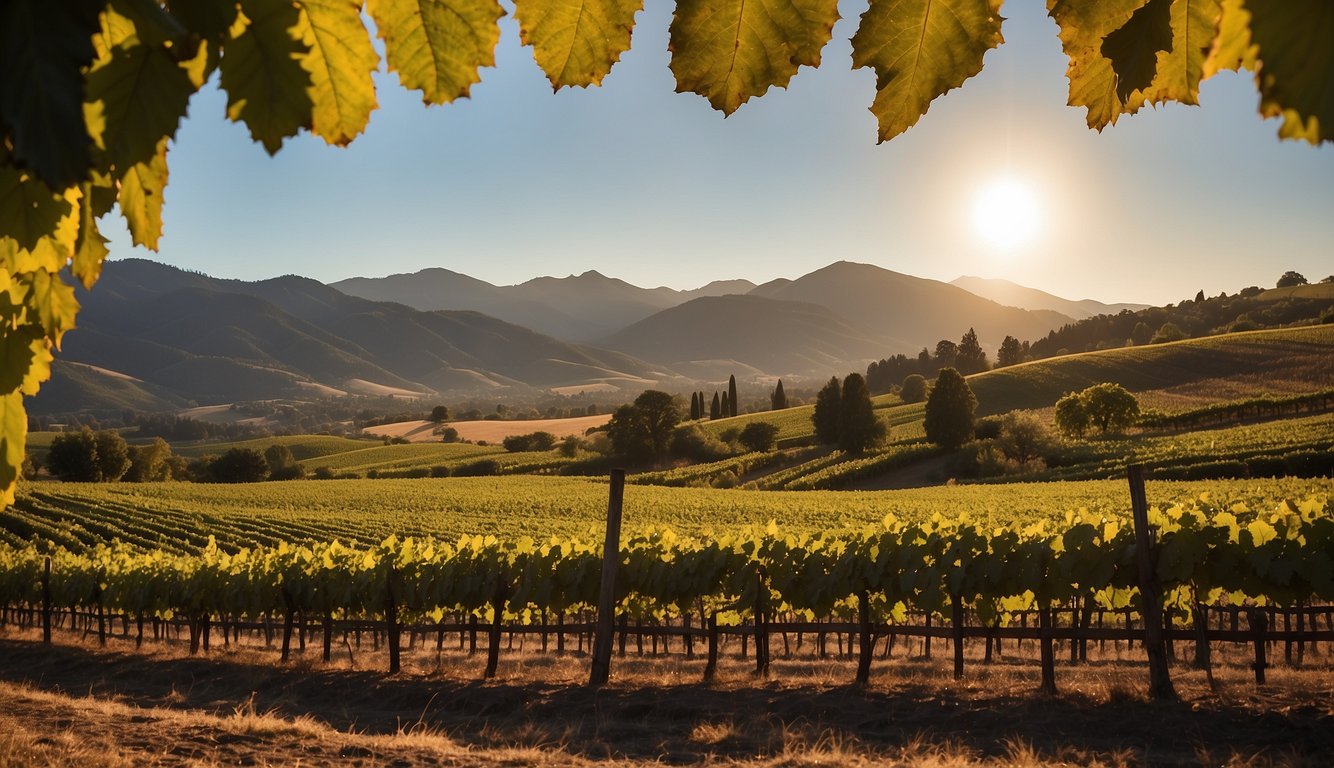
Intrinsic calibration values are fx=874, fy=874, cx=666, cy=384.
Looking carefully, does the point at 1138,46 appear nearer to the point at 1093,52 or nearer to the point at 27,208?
the point at 1093,52

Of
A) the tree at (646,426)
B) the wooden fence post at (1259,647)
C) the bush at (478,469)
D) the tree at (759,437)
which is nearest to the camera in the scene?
the wooden fence post at (1259,647)

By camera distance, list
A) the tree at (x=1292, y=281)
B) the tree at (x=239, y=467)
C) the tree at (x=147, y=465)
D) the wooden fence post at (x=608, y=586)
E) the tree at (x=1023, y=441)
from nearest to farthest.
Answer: the wooden fence post at (x=608, y=586) < the tree at (x=1023, y=441) < the tree at (x=147, y=465) < the tree at (x=239, y=467) < the tree at (x=1292, y=281)

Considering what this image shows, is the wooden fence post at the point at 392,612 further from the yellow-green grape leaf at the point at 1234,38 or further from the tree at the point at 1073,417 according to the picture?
the tree at the point at 1073,417

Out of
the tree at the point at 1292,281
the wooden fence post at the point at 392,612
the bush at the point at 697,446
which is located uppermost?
the tree at the point at 1292,281

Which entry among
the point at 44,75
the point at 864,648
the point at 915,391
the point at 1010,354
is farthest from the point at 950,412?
the point at 44,75

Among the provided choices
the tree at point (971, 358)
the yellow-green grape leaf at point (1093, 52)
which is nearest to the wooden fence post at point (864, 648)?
the yellow-green grape leaf at point (1093, 52)

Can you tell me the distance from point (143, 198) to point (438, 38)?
30 cm

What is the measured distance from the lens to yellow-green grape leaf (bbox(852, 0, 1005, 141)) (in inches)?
29.5

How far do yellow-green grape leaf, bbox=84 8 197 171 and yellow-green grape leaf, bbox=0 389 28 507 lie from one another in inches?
22.3

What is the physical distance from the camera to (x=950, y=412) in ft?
215

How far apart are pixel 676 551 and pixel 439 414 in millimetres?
128068

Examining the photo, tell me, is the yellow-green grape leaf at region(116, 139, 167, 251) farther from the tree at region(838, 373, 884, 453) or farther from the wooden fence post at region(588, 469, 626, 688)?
the tree at region(838, 373, 884, 453)

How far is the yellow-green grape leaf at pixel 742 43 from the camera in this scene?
743 mm

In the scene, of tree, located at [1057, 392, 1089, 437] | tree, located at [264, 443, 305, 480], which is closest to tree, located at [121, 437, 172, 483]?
tree, located at [264, 443, 305, 480]
